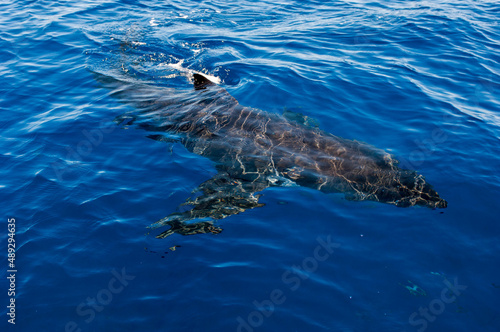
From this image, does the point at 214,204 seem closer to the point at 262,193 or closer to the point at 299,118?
the point at 262,193

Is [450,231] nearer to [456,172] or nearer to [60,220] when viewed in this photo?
[456,172]

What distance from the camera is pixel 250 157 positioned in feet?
35.0

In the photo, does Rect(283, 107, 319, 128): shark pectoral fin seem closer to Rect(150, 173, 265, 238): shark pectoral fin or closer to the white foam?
Rect(150, 173, 265, 238): shark pectoral fin

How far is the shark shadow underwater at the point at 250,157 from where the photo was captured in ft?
30.4

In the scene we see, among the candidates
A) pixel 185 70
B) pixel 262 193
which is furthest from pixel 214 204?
pixel 185 70

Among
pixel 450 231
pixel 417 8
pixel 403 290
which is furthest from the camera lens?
pixel 417 8

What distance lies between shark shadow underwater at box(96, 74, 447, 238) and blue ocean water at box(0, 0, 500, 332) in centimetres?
32

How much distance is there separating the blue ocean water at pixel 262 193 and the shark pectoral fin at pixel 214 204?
25 centimetres

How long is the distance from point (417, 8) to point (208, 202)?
60.7 feet

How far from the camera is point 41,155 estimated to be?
11297 mm

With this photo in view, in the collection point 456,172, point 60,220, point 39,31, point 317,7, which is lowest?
point 60,220

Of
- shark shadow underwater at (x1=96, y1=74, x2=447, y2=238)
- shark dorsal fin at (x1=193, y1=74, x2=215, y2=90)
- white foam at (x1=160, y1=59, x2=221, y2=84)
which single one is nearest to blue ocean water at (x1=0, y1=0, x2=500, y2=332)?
white foam at (x1=160, y1=59, x2=221, y2=84)

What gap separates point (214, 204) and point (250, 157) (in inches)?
77.8

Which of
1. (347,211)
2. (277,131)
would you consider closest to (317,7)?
(277,131)
